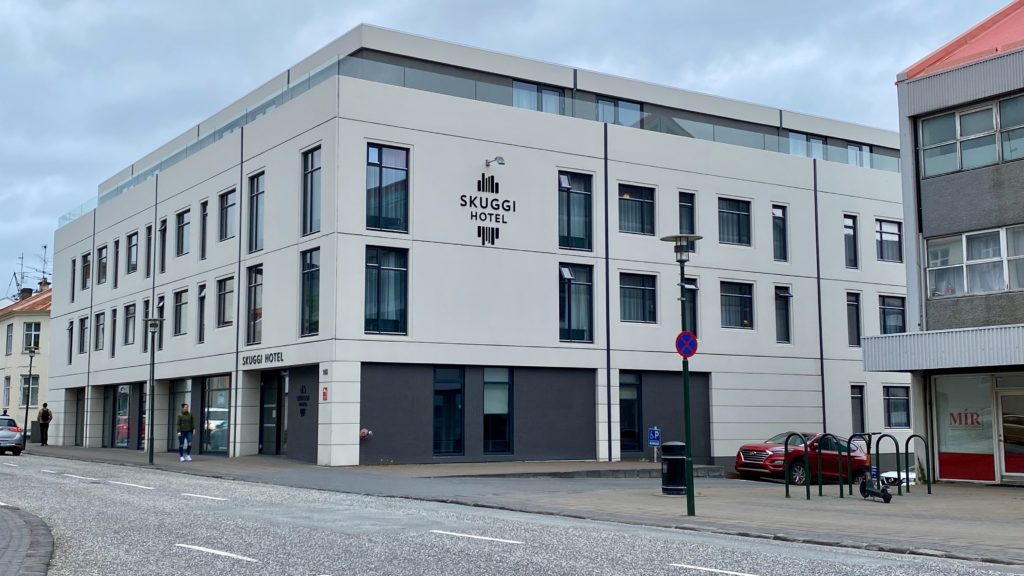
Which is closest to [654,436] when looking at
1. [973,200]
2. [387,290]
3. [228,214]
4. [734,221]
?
[734,221]

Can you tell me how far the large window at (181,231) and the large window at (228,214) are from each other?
343 centimetres

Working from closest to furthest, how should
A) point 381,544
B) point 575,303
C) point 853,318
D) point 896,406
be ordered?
1. point 381,544
2. point 575,303
3. point 853,318
4. point 896,406

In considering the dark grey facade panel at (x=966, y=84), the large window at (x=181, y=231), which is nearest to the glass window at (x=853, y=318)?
the dark grey facade panel at (x=966, y=84)

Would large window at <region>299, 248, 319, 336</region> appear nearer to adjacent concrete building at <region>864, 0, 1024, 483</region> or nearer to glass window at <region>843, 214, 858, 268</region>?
adjacent concrete building at <region>864, 0, 1024, 483</region>

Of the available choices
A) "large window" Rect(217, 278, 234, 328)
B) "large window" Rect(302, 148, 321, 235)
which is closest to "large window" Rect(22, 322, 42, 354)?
"large window" Rect(217, 278, 234, 328)

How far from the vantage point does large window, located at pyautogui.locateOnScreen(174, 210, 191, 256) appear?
42062 mm

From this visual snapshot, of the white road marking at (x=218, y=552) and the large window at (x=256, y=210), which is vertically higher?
the large window at (x=256, y=210)

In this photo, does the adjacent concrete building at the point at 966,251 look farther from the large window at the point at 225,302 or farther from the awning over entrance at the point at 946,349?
the large window at the point at 225,302

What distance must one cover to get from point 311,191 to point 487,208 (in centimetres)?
524

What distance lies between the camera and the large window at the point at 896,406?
141 feet

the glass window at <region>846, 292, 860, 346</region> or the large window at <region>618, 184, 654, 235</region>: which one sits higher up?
the large window at <region>618, 184, 654, 235</region>

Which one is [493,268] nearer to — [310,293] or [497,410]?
[497,410]

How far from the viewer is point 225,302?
38.3 metres

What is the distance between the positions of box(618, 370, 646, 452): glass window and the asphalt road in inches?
709
